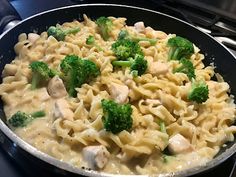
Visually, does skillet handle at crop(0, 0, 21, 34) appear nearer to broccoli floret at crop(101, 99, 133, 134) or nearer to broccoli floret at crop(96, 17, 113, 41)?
A: broccoli floret at crop(96, 17, 113, 41)

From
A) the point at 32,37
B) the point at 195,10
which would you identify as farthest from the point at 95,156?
the point at 195,10

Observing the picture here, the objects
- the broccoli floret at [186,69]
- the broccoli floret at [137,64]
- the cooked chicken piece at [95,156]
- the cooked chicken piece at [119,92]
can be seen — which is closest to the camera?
the cooked chicken piece at [95,156]

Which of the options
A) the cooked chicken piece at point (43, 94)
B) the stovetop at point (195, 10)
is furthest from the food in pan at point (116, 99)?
the stovetop at point (195, 10)

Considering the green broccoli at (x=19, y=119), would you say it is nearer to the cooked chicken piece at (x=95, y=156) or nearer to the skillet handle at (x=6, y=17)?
the cooked chicken piece at (x=95, y=156)

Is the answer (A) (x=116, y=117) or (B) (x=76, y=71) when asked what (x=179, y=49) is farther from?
(A) (x=116, y=117)

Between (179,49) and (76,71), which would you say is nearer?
(76,71)

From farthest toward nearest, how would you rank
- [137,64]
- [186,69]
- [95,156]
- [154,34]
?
[154,34] < [186,69] < [137,64] < [95,156]
